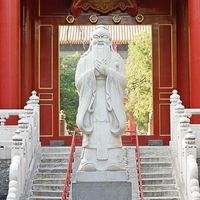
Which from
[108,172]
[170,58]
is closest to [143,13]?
[170,58]

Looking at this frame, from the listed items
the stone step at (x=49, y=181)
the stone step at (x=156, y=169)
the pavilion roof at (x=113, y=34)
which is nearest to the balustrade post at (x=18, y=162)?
the stone step at (x=49, y=181)

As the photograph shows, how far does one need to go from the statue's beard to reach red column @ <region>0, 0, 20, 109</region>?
538 centimetres

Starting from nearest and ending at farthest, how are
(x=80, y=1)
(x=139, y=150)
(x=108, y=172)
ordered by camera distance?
1. (x=108, y=172)
2. (x=139, y=150)
3. (x=80, y=1)

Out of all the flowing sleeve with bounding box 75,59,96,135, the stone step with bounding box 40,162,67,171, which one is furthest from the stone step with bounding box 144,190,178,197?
the flowing sleeve with bounding box 75,59,96,135

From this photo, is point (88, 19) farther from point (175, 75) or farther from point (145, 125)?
point (145, 125)

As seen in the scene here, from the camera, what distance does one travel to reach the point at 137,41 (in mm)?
30688

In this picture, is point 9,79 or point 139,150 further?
point 9,79

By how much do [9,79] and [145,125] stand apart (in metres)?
17.5

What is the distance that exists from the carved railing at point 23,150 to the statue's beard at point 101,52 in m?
2.50

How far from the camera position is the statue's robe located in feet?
34.3

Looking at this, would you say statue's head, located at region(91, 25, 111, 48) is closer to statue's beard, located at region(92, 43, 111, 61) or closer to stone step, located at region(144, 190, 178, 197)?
statue's beard, located at region(92, 43, 111, 61)

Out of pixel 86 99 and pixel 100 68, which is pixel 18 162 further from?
pixel 100 68

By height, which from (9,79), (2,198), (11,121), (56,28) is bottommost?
(2,198)

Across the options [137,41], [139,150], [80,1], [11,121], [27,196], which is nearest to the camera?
[27,196]
